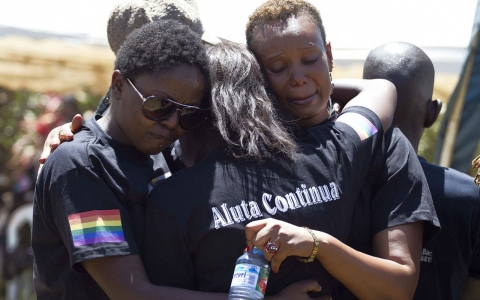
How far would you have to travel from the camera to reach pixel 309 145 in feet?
7.34

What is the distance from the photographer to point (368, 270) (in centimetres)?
213

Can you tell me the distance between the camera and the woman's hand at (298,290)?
2.09 metres

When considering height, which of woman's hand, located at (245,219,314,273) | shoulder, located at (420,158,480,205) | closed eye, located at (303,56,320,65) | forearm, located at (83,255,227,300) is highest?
closed eye, located at (303,56,320,65)

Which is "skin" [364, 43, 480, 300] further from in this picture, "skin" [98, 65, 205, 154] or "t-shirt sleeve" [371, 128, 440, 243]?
"skin" [98, 65, 205, 154]

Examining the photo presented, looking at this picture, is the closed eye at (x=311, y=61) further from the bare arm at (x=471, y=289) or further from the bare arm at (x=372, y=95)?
the bare arm at (x=471, y=289)

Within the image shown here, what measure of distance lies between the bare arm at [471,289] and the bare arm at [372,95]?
2.69 ft

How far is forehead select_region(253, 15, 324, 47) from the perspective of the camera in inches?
95.3

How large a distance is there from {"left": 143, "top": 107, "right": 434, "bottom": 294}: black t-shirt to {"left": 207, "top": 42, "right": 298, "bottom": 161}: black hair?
0.05 metres

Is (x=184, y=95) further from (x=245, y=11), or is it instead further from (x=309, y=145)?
(x=245, y=11)

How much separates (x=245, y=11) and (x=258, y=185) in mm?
5532

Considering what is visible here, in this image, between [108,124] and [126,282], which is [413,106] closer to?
[108,124]

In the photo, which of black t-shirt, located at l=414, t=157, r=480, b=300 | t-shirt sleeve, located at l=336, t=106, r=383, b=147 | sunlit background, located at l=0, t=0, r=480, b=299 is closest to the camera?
t-shirt sleeve, located at l=336, t=106, r=383, b=147

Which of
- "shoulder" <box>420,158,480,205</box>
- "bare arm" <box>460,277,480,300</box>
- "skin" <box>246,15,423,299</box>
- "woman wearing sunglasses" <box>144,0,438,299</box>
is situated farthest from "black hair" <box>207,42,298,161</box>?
"bare arm" <box>460,277,480,300</box>

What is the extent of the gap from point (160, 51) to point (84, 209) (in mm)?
602
